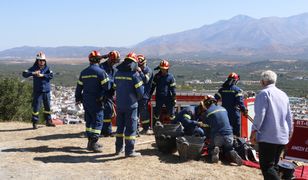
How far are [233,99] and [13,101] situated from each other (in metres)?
10.1

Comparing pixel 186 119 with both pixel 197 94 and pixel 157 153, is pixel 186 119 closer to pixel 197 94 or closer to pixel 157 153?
→ pixel 157 153

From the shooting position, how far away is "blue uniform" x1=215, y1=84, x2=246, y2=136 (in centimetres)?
1099

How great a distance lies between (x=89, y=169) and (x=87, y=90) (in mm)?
1923

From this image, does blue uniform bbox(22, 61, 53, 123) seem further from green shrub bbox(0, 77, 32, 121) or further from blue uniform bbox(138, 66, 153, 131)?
green shrub bbox(0, 77, 32, 121)

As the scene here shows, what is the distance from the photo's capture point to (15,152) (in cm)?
912

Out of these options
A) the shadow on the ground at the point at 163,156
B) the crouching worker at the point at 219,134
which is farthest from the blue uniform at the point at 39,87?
the crouching worker at the point at 219,134

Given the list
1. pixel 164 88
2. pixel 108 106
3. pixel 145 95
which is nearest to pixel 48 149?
pixel 108 106

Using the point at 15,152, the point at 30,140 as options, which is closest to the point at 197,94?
the point at 30,140

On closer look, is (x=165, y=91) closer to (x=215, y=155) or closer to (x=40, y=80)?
(x=215, y=155)

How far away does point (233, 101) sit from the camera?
1103 cm

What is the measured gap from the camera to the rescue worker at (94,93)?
9.05 metres

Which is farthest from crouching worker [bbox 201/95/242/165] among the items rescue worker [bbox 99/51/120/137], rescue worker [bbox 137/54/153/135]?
rescue worker [bbox 99/51/120/137]

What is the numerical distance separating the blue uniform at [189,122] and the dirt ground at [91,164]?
68cm

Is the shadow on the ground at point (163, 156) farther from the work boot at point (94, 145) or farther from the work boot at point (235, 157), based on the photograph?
the work boot at point (235, 157)
